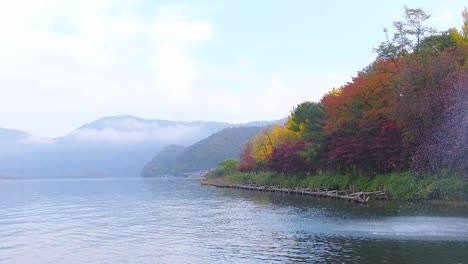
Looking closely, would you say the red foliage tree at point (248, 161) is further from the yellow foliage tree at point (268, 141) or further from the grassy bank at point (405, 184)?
the grassy bank at point (405, 184)

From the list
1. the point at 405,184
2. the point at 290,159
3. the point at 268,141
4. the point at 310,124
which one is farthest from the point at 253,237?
the point at 268,141

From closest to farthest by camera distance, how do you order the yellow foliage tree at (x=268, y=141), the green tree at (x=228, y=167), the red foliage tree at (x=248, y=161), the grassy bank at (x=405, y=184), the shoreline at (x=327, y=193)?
the grassy bank at (x=405, y=184)
the shoreline at (x=327, y=193)
the yellow foliage tree at (x=268, y=141)
the red foliage tree at (x=248, y=161)
the green tree at (x=228, y=167)

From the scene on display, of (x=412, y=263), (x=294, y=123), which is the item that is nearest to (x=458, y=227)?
(x=412, y=263)

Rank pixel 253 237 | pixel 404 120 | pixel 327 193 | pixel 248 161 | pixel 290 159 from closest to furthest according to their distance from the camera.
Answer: pixel 253 237 < pixel 404 120 < pixel 327 193 < pixel 290 159 < pixel 248 161

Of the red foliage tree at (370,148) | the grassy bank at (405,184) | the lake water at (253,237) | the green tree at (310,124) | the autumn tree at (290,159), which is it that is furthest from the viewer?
the autumn tree at (290,159)

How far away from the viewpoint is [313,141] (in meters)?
90.4

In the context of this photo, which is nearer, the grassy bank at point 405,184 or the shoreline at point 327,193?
the grassy bank at point 405,184

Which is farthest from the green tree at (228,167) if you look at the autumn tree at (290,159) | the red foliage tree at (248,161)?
the autumn tree at (290,159)

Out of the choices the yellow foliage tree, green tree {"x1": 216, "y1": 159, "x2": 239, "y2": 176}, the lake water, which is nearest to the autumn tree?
the yellow foliage tree

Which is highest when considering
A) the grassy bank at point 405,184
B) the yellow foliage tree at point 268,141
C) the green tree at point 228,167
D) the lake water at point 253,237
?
the yellow foliage tree at point 268,141

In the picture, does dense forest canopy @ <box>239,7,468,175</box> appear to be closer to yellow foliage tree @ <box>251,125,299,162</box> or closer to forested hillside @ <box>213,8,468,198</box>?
forested hillside @ <box>213,8,468,198</box>

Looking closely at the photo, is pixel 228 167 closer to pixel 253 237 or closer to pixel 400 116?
pixel 400 116

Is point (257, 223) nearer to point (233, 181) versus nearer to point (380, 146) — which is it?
point (380, 146)

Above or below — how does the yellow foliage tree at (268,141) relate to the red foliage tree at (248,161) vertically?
above
